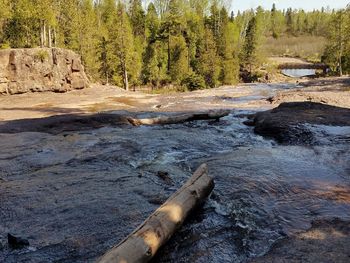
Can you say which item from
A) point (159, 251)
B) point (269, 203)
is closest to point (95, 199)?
point (159, 251)

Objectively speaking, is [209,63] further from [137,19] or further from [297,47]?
[297,47]

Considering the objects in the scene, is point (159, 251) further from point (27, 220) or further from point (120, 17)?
point (120, 17)

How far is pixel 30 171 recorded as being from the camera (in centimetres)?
909

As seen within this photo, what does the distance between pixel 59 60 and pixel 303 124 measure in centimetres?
2379

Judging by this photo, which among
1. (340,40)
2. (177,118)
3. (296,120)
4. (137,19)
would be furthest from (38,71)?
(340,40)

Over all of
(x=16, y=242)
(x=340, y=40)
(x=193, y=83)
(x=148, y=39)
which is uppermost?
(x=148, y=39)

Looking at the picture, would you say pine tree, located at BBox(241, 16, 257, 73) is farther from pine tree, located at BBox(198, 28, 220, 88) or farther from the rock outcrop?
the rock outcrop

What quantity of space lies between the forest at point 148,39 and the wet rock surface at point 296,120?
1044 inches

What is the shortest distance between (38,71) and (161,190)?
24.8m

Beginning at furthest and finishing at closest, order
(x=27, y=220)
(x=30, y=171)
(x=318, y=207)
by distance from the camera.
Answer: (x=30, y=171) < (x=318, y=207) < (x=27, y=220)

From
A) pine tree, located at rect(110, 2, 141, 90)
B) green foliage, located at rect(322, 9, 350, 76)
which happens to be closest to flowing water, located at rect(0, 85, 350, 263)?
pine tree, located at rect(110, 2, 141, 90)

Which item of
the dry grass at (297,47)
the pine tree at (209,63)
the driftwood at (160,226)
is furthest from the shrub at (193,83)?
the dry grass at (297,47)

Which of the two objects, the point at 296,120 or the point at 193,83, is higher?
the point at 193,83

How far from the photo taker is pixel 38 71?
28.6 metres
